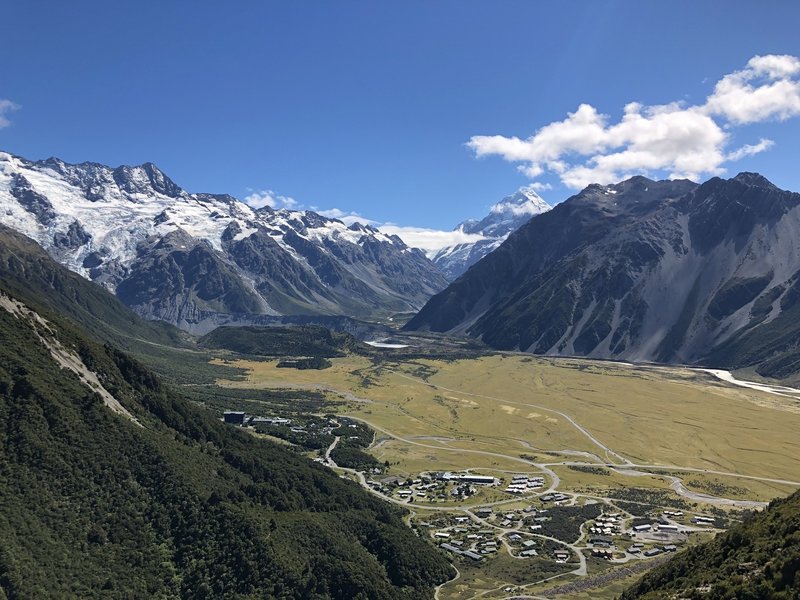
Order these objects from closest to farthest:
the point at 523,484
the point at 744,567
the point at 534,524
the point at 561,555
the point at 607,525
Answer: the point at 744,567 < the point at 561,555 < the point at 534,524 < the point at 607,525 < the point at 523,484

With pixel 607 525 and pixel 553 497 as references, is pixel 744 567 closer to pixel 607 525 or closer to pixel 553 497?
pixel 607 525

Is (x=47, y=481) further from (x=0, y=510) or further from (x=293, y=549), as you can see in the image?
(x=293, y=549)

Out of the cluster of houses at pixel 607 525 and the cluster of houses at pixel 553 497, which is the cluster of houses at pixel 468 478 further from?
the cluster of houses at pixel 607 525

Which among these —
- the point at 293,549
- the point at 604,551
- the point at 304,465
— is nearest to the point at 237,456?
the point at 304,465

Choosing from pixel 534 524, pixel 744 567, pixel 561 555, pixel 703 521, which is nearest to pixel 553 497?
pixel 534 524

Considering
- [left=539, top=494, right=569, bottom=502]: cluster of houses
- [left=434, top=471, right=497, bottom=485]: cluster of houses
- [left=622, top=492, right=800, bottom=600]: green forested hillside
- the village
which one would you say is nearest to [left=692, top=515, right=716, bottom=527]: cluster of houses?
the village

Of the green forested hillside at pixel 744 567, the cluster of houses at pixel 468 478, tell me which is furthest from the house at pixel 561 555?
the cluster of houses at pixel 468 478

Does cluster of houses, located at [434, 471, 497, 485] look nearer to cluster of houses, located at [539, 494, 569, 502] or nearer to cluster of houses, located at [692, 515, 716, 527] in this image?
cluster of houses, located at [539, 494, 569, 502]
